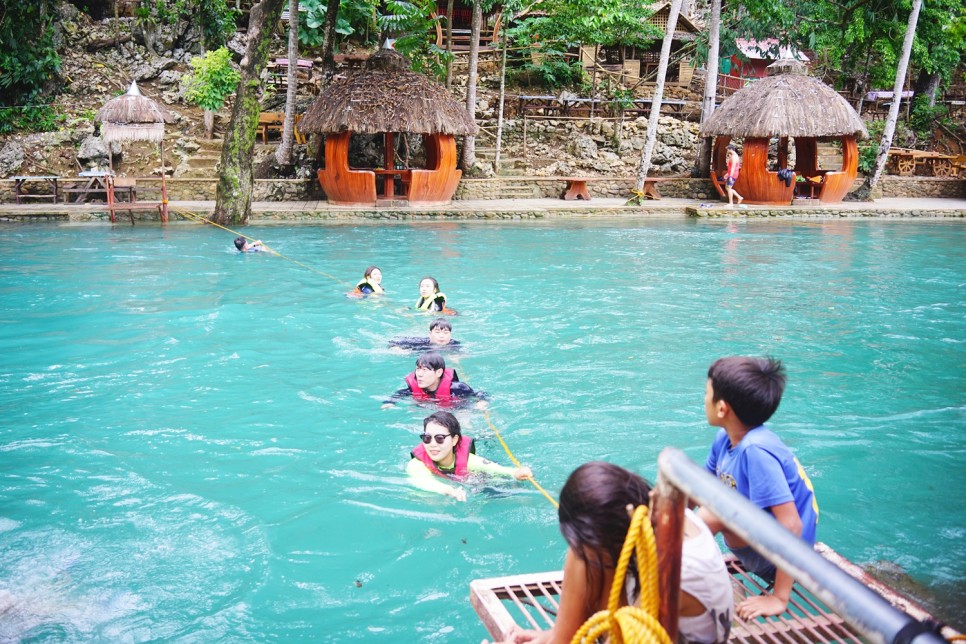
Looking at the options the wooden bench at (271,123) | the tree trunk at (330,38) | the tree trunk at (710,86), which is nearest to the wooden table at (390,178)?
the tree trunk at (330,38)

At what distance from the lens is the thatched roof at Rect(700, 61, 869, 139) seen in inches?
903

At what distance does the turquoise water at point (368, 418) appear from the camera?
5.19 metres

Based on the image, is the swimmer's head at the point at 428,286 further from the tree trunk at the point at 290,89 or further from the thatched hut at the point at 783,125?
the thatched hut at the point at 783,125

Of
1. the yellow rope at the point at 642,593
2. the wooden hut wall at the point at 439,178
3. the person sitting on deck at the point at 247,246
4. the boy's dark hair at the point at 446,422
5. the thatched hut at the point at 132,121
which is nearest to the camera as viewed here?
the yellow rope at the point at 642,593

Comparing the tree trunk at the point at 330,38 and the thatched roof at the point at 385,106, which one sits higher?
the tree trunk at the point at 330,38

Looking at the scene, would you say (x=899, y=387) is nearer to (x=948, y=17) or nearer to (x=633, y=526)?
(x=633, y=526)

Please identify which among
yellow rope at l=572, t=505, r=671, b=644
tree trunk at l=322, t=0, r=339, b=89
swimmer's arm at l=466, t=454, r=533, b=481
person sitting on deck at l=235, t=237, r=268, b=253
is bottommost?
swimmer's arm at l=466, t=454, r=533, b=481

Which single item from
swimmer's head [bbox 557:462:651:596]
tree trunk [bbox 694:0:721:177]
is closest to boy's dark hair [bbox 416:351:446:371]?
swimmer's head [bbox 557:462:651:596]

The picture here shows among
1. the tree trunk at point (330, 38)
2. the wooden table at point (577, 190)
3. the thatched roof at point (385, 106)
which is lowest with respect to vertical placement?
the wooden table at point (577, 190)

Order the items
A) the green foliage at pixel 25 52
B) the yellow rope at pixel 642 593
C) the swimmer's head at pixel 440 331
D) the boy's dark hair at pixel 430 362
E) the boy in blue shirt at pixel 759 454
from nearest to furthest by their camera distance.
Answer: the yellow rope at pixel 642 593, the boy in blue shirt at pixel 759 454, the boy's dark hair at pixel 430 362, the swimmer's head at pixel 440 331, the green foliage at pixel 25 52

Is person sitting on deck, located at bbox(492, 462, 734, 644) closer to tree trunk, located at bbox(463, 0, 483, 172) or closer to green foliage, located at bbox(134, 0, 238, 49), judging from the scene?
tree trunk, located at bbox(463, 0, 483, 172)

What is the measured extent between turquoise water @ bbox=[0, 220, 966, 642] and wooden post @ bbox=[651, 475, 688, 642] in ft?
8.71

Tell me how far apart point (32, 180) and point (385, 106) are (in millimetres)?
9201

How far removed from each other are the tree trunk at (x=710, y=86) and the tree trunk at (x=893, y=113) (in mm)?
4498
